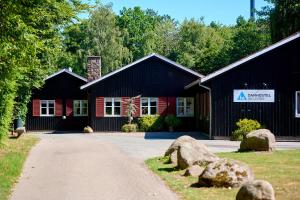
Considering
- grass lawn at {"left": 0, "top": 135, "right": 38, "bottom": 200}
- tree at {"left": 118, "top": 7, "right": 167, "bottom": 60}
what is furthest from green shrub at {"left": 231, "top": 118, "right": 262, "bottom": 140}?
Result: tree at {"left": 118, "top": 7, "right": 167, "bottom": 60}

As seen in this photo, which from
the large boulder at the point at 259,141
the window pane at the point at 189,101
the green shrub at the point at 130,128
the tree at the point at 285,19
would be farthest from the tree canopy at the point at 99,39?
the window pane at the point at 189,101

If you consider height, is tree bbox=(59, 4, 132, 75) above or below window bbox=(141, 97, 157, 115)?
above

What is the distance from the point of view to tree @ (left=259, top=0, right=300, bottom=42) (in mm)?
47469

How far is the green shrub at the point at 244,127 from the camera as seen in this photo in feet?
91.1

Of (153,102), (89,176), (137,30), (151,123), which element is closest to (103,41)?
(137,30)

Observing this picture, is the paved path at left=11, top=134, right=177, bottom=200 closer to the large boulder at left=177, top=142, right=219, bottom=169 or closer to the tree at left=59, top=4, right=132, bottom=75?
the large boulder at left=177, top=142, right=219, bottom=169

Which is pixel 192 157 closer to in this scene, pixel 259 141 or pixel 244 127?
pixel 259 141

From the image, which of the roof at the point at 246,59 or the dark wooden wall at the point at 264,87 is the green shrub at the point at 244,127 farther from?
the roof at the point at 246,59

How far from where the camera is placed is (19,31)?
13.0 meters

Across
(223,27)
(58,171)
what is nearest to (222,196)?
(58,171)

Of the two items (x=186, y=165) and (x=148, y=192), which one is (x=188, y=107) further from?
(x=148, y=192)

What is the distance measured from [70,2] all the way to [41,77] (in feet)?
21.2

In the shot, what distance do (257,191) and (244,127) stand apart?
1936 cm

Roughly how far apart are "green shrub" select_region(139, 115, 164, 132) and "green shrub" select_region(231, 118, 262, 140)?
8885 mm
